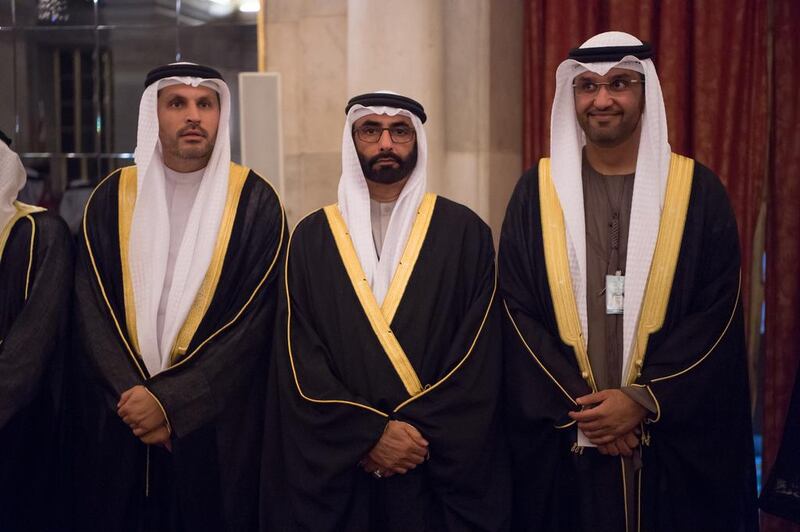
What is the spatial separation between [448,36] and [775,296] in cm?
204

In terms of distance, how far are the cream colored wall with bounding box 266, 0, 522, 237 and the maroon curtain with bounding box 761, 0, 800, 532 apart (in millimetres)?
1271

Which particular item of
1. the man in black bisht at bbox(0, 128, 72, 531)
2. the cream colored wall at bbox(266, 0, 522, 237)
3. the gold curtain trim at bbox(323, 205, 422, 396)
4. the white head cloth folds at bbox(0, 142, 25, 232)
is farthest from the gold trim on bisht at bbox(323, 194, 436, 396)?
the cream colored wall at bbox(266, 0, 522, 237)

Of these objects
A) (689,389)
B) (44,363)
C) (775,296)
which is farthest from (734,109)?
(44,363)

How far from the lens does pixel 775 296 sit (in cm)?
425

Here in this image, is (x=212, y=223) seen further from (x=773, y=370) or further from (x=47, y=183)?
(x=47, y=183)

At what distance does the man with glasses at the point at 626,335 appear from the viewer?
9.37ft

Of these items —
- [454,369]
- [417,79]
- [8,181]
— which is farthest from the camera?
[417,79]

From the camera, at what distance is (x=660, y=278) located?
9.46 ft

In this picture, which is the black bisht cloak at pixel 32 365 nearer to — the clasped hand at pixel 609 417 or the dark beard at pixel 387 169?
the dark beard at pixel 387 169

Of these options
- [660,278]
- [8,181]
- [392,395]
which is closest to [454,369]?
[392,395]

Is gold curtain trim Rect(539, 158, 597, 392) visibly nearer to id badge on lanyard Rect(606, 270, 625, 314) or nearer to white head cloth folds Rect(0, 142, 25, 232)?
id badge on lanyard Rect(606, 270, 625, 314)

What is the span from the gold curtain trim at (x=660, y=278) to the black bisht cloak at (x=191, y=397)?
1242 millimetres

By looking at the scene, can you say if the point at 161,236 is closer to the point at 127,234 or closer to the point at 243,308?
the point at 127,234

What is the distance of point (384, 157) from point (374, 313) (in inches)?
A: 21.0
